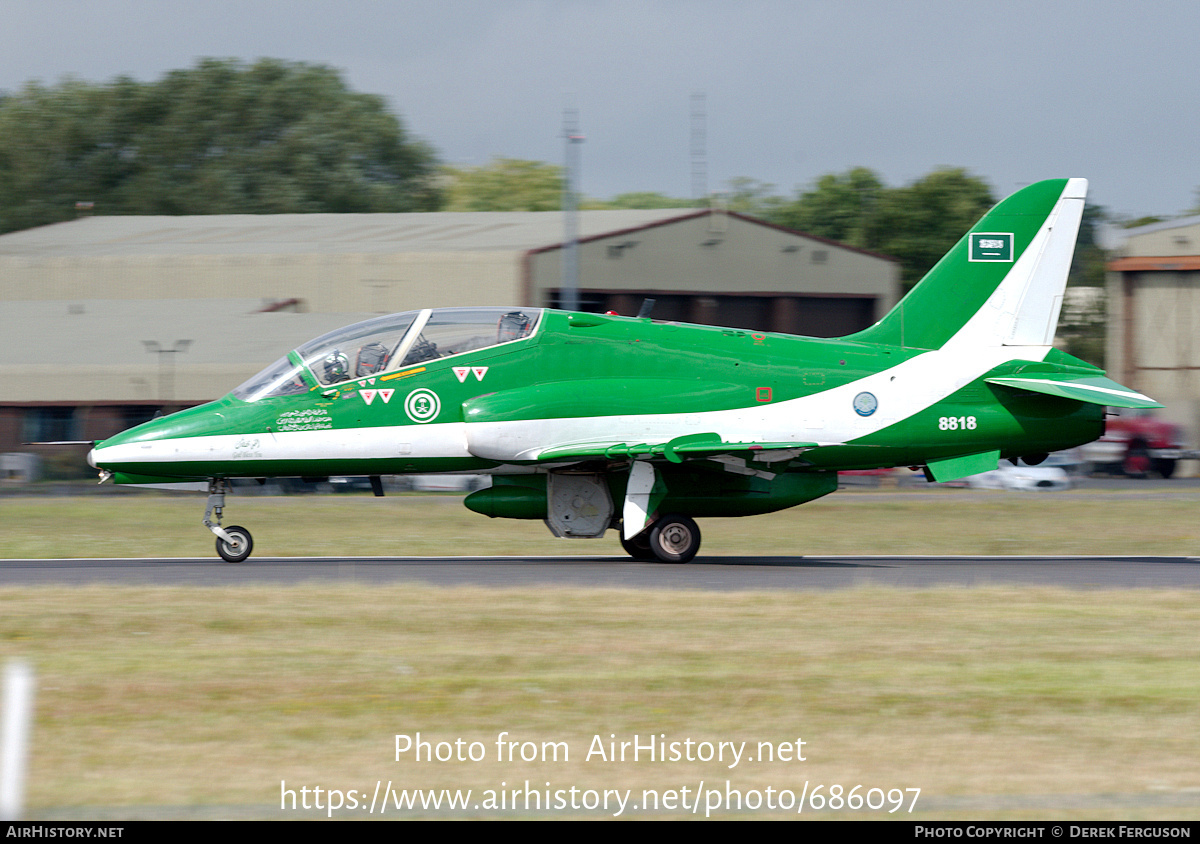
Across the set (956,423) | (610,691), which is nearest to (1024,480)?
(956,423)

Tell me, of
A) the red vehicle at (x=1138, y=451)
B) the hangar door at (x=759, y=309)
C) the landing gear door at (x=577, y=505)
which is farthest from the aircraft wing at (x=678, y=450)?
the red vehicle at (x=1138, y=451)

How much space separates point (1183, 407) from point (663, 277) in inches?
901

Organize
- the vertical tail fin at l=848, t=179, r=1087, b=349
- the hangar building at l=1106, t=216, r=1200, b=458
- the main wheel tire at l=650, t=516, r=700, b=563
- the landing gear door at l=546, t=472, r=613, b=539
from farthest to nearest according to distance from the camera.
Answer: the hangar building at l=1106, t=216, r=1200, b=458
the vertical tail fin at l=848, t=179, r=1087, b=349
the main wheel tire at l=650, t=516, r=700, b=563
the landing gear door at l=546, t=472, r=613, b=539

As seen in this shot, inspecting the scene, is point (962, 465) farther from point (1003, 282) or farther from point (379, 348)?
point (379, 348)

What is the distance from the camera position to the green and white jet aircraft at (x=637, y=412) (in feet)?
53.6

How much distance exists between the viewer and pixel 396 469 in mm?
16719

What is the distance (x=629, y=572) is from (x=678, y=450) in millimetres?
1595

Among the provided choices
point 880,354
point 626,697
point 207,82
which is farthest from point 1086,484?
point 207,82

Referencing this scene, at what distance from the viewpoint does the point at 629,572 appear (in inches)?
626

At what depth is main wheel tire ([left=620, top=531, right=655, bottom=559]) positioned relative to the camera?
685 inches

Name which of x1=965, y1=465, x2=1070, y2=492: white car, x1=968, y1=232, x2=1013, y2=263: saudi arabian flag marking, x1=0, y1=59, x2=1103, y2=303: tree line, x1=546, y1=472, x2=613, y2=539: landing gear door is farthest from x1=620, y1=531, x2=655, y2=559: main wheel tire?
x1=0, y1=59, x2=1103, y2=303: tree line

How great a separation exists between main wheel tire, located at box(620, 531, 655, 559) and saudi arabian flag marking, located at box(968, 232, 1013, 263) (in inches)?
238

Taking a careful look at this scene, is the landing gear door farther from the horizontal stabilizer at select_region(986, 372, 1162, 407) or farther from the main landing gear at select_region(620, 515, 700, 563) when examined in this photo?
the horizontal stabilizer at select_region(986, 372, 1162, 407)

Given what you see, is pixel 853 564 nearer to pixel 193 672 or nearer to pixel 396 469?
pixel 396 469
